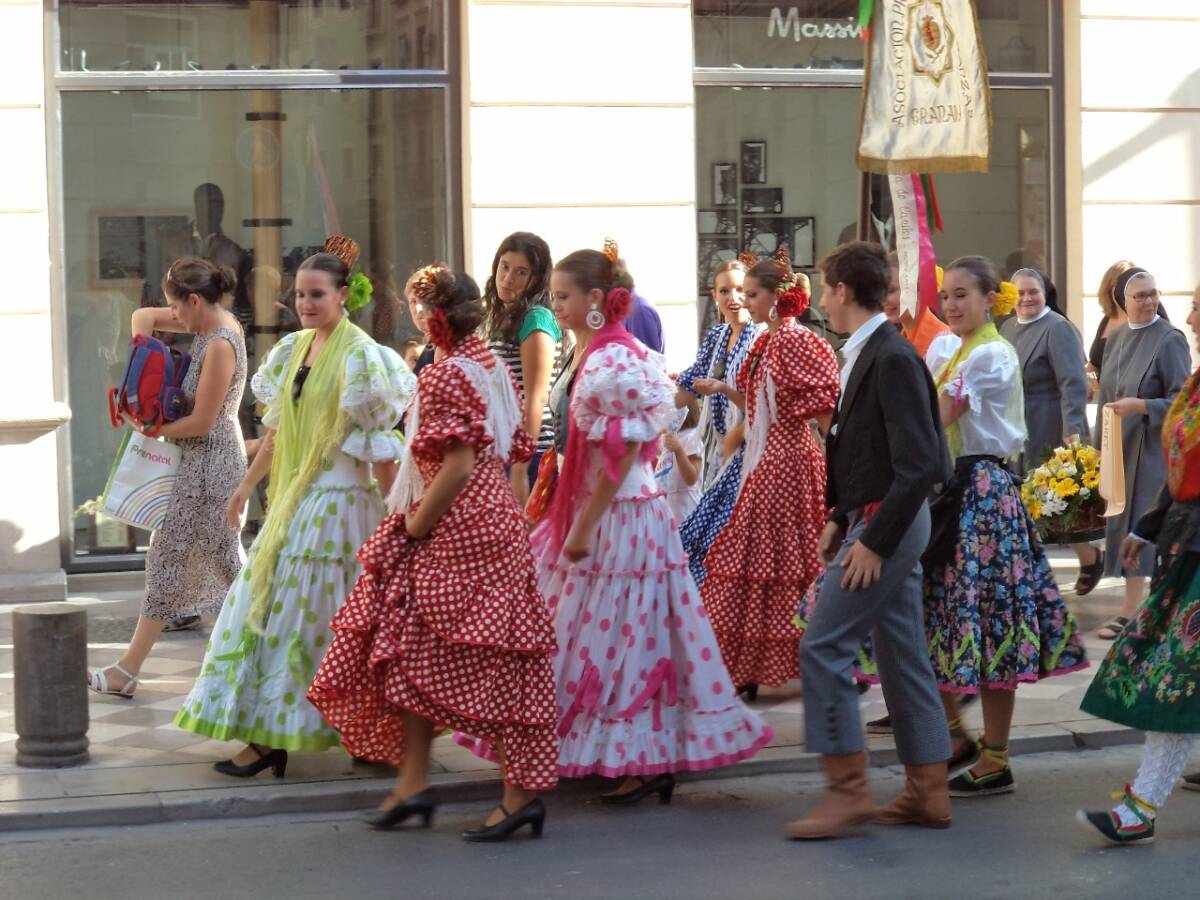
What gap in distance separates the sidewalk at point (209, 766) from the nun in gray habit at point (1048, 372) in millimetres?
1861

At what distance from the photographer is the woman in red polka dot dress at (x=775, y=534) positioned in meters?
7.48

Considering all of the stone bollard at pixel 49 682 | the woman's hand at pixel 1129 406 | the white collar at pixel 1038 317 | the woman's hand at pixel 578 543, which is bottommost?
the stone bollard at pixel 49 682

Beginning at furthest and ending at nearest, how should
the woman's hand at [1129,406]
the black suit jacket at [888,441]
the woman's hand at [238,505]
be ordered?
the woman's hand at [1129,406], the woman's hand at [238,505], the black suit jacket at [888,441]

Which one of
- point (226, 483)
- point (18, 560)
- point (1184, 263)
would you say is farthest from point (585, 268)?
point (1184, 263)

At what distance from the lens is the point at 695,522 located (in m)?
7.92

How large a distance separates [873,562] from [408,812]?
1.68 metres

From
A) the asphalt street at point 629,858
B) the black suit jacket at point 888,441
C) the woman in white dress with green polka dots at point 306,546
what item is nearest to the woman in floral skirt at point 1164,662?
the asphalt street at point 629,858

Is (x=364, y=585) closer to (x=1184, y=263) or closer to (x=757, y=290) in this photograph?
(x=757, y=290)

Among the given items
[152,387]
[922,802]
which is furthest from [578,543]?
[152,387]

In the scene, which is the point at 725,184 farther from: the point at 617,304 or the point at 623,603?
the point at 623,603

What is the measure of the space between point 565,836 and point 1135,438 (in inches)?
186

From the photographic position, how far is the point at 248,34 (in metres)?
11.3

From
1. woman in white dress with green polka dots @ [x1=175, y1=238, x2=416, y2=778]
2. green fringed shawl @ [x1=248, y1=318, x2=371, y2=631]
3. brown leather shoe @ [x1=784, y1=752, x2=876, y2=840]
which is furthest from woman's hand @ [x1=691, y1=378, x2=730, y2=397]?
brown leather shoe @ [x1=784, y1=752, x2=876, y2=840]

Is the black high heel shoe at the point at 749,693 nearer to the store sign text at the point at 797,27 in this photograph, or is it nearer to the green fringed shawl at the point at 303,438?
the green fringed shawl at the point at 303,438
